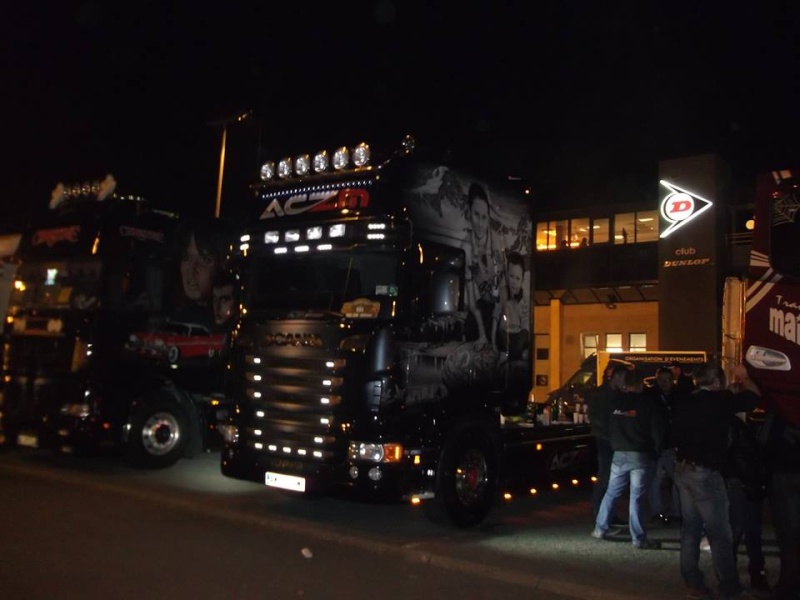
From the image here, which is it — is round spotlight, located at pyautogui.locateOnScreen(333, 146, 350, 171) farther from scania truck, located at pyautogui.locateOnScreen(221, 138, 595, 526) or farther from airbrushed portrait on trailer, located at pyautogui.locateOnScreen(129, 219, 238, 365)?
airbrushed portrait on trailer, located at pyautogui.locateOnScreen(129, 219, 238, 365)

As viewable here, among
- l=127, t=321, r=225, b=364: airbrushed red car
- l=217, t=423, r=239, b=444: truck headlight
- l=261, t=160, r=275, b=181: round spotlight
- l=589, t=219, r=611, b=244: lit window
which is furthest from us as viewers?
l=589, t=219, r=611, b=244: lit window

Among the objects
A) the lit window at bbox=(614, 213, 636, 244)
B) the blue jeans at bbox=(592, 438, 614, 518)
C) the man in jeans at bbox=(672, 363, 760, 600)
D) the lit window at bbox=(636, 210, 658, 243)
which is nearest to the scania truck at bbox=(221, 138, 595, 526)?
the blue jeans at bbox=(592, 438, 614, 518)

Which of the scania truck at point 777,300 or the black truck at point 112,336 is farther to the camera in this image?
the black truck at point 112,336

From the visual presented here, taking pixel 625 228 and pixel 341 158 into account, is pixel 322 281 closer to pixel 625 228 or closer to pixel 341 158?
pixel 341 158

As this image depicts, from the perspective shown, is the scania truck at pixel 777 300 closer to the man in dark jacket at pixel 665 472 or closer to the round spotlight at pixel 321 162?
the man in dark jacket at pixel 665 472

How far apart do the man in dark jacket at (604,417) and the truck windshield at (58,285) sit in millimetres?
7243

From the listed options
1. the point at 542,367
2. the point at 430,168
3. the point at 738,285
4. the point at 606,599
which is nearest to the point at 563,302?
the point at 542,367

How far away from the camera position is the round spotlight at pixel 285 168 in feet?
30.3

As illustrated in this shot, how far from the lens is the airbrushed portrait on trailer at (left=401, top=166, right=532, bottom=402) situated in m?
8.34

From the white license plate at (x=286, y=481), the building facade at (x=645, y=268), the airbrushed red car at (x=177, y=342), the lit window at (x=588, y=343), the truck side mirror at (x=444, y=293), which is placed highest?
the building facade at (x=645, y=268)

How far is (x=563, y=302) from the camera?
31516 millimetres

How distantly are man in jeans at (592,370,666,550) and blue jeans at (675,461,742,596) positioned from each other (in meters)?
1.70

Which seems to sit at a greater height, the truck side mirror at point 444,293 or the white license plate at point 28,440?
the truck side mirror at point 444,293

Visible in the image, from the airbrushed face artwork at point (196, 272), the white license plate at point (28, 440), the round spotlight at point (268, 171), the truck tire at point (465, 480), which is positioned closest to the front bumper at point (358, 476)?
the truck tire at point (465, 480)
